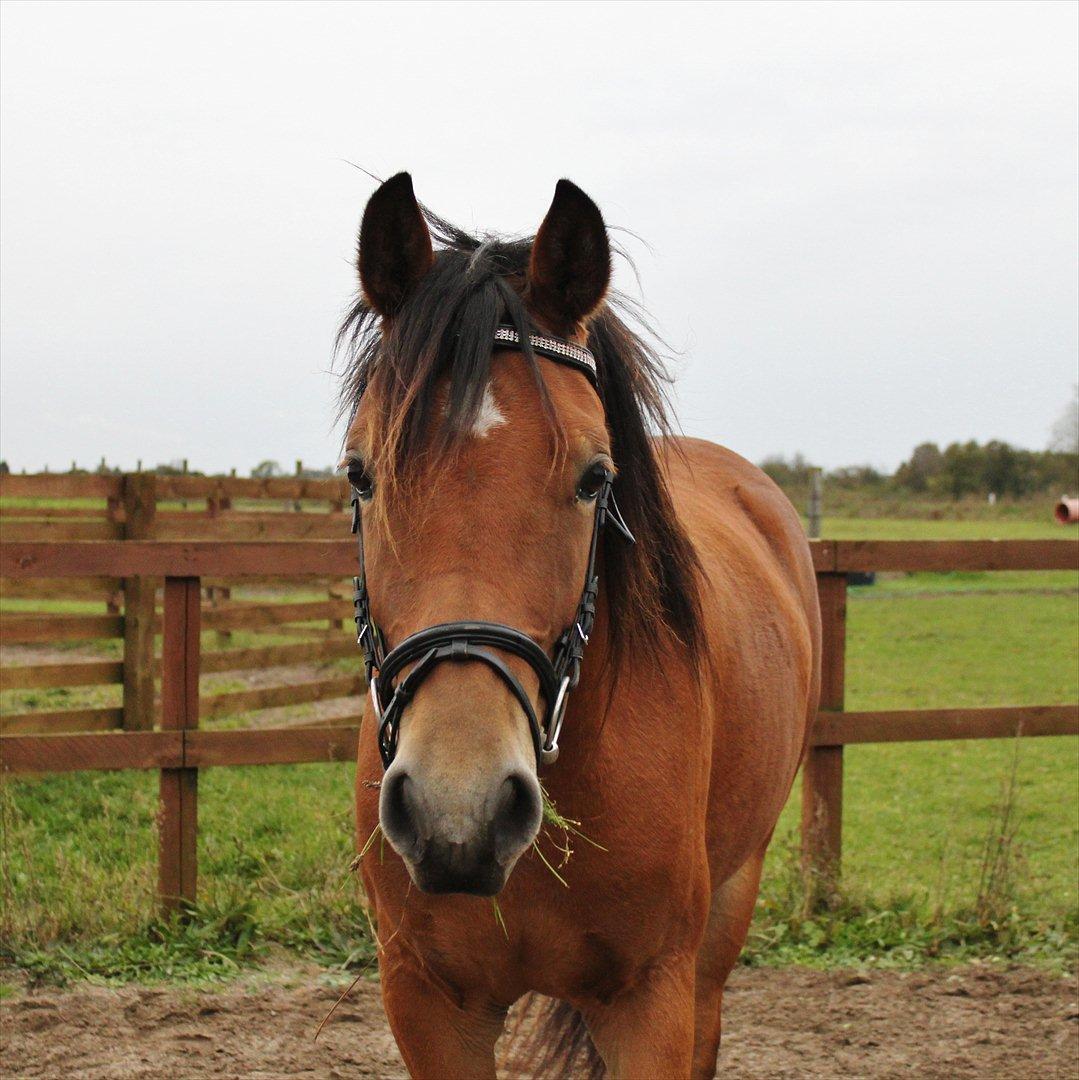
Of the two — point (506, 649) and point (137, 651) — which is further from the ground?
point (506, 649)

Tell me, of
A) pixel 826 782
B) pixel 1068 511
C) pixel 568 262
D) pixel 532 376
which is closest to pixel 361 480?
pixel 532 376

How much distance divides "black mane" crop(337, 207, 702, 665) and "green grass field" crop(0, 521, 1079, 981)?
0.69 metres

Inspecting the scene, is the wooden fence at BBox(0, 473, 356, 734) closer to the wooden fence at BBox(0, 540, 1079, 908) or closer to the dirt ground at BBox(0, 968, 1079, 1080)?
the wooden fence at BBox(0, 540, 1079, 908)

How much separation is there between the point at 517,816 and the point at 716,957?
187 cm

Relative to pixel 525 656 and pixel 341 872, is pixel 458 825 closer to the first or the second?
pixel 525 656

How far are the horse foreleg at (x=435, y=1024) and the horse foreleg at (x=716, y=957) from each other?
1.00 metres

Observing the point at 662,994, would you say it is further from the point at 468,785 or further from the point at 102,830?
the point at 102,830

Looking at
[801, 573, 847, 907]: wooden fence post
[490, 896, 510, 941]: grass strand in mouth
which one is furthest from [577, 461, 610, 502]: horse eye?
[801, 573, 847, 907]: wooden fence post

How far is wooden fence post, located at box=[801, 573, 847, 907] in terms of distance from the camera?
469 centimetres

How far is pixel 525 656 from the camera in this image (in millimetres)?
1633

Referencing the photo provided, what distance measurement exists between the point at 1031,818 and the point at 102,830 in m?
5.21

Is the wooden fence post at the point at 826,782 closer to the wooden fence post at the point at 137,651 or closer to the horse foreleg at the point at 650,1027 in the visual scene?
the horse foreleg at the point at 650,1027

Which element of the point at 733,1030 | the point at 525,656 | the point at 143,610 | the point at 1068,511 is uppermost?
the point at 1068,511

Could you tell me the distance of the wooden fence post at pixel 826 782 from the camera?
469cm
